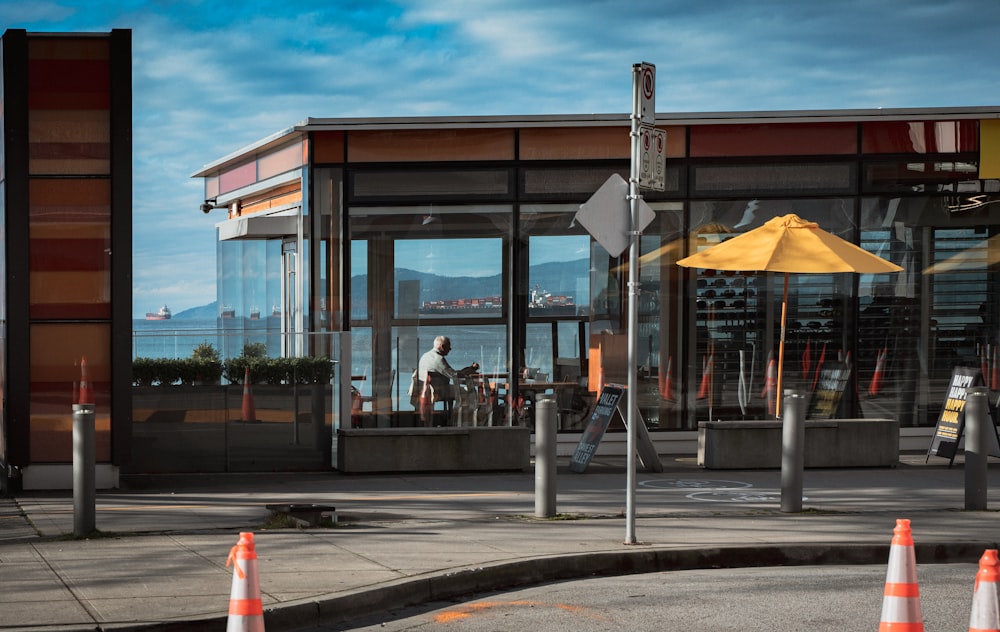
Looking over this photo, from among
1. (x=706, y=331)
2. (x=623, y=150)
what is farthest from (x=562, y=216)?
(x=706, y=331)

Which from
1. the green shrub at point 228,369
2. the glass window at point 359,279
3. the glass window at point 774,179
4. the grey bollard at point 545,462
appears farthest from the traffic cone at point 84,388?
the glass window at point 774,179

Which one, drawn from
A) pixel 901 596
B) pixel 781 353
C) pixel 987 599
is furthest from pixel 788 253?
pixel 987 599

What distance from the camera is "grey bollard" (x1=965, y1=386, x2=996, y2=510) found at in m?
11.0

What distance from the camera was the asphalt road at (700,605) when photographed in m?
7.00

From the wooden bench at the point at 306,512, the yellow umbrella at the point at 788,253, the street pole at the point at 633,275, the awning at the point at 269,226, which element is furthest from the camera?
the awning at the point at 269,226

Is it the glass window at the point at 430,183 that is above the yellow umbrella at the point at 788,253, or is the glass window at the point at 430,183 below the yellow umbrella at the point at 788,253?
Result: above

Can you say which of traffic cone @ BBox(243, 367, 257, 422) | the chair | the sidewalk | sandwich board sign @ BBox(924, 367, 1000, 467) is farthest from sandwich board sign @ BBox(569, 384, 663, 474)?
traffic cone @ BBox(243, 367, 257, 422)

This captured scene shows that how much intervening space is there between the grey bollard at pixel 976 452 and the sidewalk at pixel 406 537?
21 centimetres

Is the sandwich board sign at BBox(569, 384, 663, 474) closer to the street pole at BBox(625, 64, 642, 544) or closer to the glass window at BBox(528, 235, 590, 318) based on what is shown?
the glass window at BBox(528, 235, 590, 318)

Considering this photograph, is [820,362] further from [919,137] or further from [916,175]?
[919,137]

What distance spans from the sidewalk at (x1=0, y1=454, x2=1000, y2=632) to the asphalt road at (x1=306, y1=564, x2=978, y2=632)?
0.85 feet

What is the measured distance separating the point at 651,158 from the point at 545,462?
268 cm

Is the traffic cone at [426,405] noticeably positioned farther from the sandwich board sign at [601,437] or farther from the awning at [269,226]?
the awning at [269,226]

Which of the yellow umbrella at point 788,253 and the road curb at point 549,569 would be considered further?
the yellow umbrella at point 788,253
